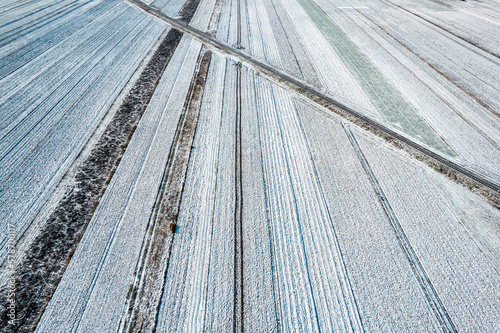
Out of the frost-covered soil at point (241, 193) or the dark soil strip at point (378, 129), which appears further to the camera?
the dark soil strip at point (378, 129)

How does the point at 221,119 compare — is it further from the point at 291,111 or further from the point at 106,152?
the point at 106,152

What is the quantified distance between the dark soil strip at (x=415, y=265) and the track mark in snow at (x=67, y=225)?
3.06m

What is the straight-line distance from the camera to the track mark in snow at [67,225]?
194 centimetres

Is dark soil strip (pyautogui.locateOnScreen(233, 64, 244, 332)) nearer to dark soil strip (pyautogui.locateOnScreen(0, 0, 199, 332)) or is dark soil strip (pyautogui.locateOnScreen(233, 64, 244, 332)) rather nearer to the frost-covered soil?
the frost-covered soil

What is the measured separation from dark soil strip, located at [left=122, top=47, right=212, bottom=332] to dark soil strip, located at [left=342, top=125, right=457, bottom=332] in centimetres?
217

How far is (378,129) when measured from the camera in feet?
11.7

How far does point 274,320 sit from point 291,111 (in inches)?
115

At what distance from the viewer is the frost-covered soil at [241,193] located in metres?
1.92

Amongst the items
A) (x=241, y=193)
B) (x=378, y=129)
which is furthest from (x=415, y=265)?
→ (x=378, y=129)

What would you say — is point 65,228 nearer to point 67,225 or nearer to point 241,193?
point 67,225

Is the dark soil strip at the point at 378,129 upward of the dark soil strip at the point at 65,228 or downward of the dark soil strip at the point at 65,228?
upward

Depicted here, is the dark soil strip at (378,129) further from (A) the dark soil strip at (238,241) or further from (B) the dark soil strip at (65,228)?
(B) the dark soil strip at (65,228)

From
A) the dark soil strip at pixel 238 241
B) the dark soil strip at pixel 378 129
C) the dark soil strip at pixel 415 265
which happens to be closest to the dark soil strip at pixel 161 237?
the dark soil strip at pixel 238 241

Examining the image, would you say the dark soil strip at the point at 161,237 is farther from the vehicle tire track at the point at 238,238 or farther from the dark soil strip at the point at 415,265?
the dark soil strip at the point at 415,265
